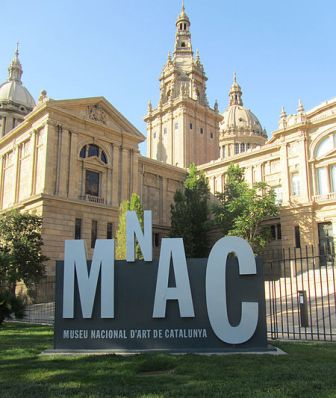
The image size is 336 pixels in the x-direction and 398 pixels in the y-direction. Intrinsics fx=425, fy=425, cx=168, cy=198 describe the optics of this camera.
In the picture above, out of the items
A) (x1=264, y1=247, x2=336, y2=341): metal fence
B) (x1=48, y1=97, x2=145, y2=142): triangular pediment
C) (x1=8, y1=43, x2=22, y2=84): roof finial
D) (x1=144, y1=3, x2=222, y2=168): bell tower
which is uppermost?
(x1=8, y1=43, x2=22, y2=84): roof finial

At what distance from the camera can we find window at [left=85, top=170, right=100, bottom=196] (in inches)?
1674

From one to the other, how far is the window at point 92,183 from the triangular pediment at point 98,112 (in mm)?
5202

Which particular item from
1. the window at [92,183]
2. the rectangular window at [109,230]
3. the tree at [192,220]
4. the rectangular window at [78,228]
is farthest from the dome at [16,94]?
the tree at [192,220]

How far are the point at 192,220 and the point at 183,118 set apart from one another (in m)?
28.6

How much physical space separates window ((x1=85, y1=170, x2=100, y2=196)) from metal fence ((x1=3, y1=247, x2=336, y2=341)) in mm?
11325

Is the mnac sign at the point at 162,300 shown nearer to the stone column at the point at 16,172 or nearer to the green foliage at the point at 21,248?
the green foliage at the point at 21,248

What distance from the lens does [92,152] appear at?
43562 millimetres

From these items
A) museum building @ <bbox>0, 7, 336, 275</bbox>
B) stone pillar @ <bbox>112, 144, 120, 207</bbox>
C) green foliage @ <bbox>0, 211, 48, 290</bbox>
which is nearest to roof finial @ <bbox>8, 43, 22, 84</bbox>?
museum building @ <bbox>0, 7, 336, 275</bbox>

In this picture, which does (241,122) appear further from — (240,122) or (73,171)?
A: (73,171)

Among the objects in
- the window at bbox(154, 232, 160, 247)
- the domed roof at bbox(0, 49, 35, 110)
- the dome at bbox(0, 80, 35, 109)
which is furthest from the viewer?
the domed roof at bbox(0, 49, 35, 110)

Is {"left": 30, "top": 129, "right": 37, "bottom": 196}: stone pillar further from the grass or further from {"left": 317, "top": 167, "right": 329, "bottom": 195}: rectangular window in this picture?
the grass

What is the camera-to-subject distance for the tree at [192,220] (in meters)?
42.1

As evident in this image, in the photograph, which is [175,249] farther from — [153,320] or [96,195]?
[96,195]

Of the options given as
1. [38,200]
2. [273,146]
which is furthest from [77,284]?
[273,146]
